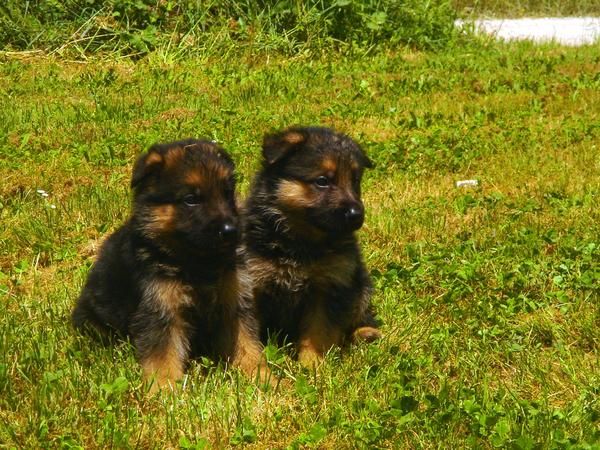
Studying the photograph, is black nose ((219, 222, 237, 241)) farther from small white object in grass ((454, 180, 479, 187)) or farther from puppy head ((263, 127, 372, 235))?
small white object in grass ((454, 180, 479, 187))

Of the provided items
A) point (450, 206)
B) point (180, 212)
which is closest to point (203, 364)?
point (180, 212)

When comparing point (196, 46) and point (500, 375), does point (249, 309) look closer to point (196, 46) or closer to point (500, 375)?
point (500, 375)

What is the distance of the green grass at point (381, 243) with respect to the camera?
4262mm

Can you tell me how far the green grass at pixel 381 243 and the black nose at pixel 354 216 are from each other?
0.69 meters

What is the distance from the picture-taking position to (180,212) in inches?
190

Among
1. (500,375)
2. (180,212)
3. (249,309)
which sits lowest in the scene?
(500,375)

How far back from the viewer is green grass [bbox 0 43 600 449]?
14.0 ft

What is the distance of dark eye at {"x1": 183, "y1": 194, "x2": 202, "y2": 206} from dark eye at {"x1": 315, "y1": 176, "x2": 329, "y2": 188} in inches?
32.9

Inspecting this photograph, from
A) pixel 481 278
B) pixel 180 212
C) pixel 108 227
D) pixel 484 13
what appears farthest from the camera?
pixel 484 13

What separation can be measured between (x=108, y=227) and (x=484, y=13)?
12.3 meters

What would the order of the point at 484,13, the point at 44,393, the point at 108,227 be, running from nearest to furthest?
the point at 44,393 → the point at 108,227 → the point at 484,13

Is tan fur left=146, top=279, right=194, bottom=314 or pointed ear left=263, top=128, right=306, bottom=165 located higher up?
pointed ear left=263, top=128, right=306, bottom=165

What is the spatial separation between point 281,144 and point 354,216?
64cm

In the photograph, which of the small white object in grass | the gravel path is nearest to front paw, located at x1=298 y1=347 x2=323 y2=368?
the small white object in grass
